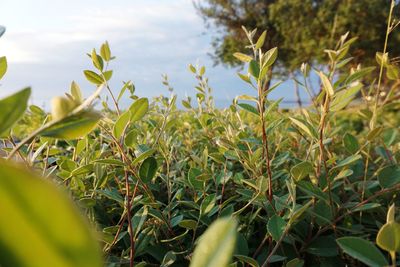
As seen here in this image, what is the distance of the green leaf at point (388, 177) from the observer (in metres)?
0.71

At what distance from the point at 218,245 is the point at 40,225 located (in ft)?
0.25

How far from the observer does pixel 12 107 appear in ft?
0.78

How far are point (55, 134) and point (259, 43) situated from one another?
634mm

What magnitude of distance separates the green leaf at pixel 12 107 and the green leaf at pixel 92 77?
0.56m

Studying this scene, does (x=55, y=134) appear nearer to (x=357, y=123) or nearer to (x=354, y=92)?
(x=354, y=92)

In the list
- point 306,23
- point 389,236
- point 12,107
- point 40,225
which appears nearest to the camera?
point 40,225

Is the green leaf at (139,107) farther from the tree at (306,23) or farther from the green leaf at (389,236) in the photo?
the tree at (306,23)

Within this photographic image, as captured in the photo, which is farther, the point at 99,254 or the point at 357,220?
the point at 357,220

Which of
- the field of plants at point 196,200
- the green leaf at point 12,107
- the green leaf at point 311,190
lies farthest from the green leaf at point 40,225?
the green leaf at point 311,190

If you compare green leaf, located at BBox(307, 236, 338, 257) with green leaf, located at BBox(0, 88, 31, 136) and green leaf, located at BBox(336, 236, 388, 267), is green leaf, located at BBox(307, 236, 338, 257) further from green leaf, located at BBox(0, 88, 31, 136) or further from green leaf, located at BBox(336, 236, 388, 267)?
green leaf, located at BBox(0, 88, 31, 136)

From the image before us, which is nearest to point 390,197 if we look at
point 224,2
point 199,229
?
point 199,229

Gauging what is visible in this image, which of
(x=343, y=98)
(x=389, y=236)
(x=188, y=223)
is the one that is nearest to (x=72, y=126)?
(x=389, y=236)

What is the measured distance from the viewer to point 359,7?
53.0 feet

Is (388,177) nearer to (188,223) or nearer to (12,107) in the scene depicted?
(188,223)
